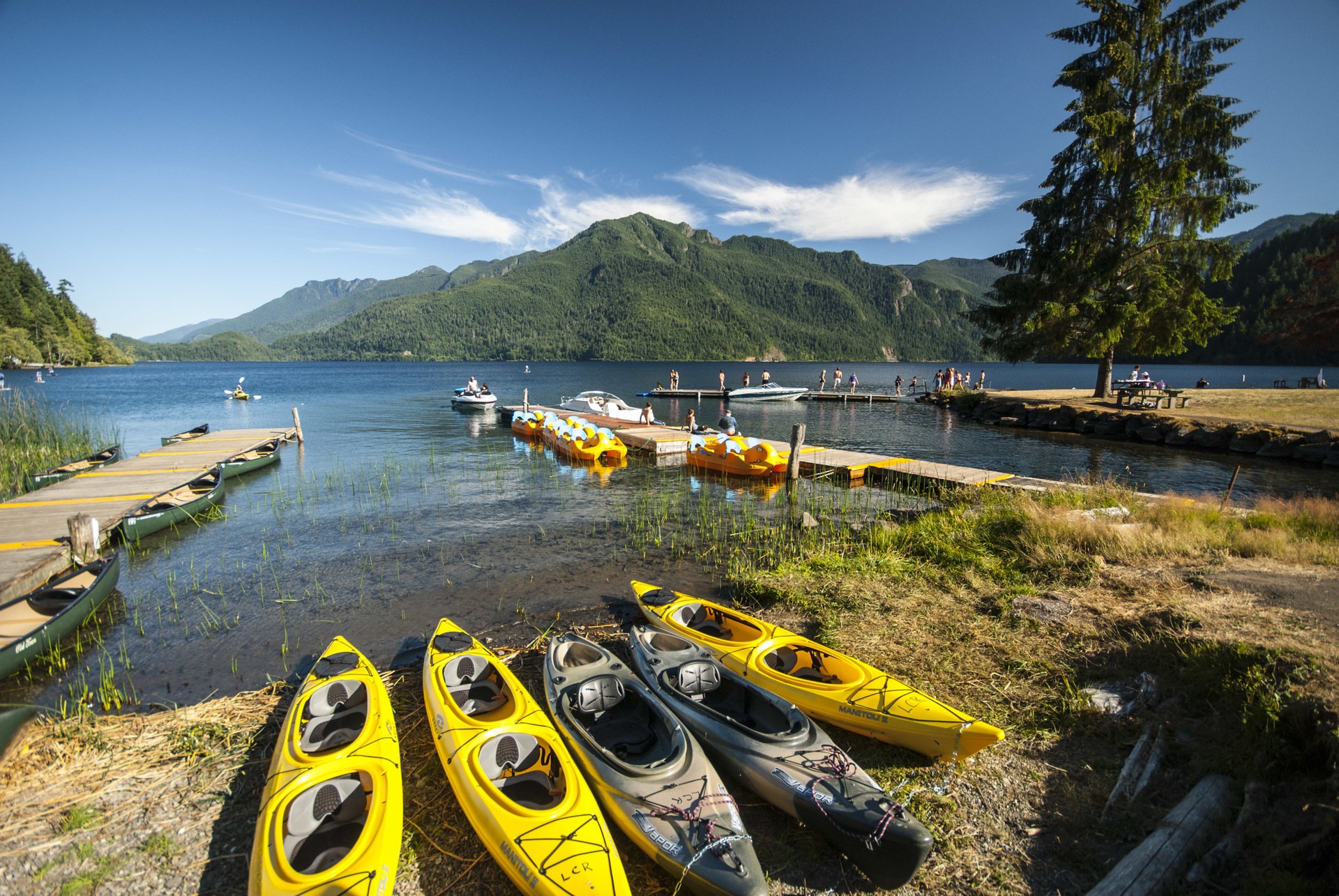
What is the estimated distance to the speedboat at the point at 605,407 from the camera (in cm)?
3203

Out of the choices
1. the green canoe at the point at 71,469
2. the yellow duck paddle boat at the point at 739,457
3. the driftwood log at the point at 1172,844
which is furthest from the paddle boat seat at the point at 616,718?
the green canoe at the point at 71,469

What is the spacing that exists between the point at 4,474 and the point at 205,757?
61.3 feet

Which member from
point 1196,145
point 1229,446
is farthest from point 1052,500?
point 1196,145

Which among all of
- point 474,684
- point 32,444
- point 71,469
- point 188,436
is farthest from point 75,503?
point 474,684

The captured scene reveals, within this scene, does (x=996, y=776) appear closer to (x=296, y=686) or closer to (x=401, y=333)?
(x=296, y=686)

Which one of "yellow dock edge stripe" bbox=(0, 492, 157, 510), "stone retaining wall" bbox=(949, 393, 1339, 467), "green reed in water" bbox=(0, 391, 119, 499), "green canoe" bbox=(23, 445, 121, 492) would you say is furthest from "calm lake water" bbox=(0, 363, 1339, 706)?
"green reed in water" bbox=(0, 391, 119, 499)

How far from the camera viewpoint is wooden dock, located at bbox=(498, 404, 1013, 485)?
1628 centimetres

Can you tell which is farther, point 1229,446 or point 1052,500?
point 1229,446

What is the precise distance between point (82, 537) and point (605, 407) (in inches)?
950

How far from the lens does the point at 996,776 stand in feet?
15.4

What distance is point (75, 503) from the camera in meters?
13.2

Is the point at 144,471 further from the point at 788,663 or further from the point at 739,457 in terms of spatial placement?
the point at 788,663

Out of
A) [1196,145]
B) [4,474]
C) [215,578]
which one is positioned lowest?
[215,578]

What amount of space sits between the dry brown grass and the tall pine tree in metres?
3.72
